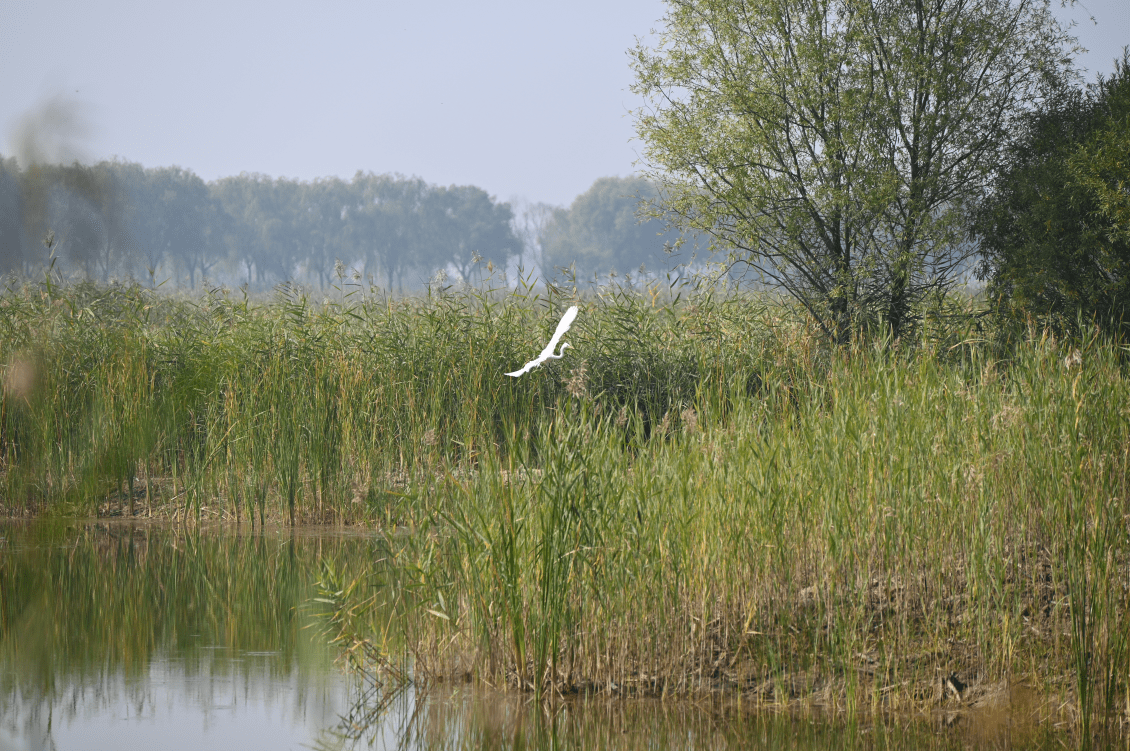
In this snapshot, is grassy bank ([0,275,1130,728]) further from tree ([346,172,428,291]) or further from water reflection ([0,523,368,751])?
tree ([346,172,428,291])

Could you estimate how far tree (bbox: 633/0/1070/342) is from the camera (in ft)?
42.5

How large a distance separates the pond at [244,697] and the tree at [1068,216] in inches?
317

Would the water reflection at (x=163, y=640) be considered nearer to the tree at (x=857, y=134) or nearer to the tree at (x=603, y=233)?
the tree at (x=857, y=134)

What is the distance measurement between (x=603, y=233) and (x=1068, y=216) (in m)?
83.4

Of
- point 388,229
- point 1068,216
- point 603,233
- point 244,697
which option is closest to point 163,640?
point 244,697

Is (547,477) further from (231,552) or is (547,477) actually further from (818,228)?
(818,228)

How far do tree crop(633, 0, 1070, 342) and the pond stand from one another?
821cm

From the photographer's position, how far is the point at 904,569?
483 cm

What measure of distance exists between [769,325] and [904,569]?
6.83m

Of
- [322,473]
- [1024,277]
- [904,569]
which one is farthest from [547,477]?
[1024,277]

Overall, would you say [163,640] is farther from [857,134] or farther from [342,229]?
[342,229]

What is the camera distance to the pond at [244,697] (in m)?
4.26

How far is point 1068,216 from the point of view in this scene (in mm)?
11484

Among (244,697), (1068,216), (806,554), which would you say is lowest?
(244,697)
